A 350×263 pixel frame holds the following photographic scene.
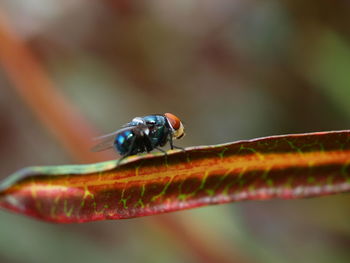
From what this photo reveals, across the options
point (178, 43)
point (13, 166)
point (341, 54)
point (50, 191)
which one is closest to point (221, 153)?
point (50, 191)

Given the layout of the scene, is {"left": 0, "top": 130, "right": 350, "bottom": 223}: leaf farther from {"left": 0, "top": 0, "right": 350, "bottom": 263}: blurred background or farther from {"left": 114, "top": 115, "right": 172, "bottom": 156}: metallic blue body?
Answer: {"left": 0, "top": 0, "right": 350, "bottom": 263}: blurred background

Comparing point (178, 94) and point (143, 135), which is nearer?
point (143, 135)

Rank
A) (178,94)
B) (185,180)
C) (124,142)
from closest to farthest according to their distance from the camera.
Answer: (185,180) → (124,142) → (178,94)

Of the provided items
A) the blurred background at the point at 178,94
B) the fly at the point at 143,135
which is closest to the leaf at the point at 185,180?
the fly at the point at 143,135

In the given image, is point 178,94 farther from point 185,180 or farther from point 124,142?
point 185,180

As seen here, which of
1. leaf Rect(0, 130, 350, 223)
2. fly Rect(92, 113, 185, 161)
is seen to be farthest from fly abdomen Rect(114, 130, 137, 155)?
leaf Rect(0, 130, 350, 223)

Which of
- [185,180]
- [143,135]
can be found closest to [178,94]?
[143,135]

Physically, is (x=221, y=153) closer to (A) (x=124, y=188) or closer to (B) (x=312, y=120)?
(A) (x=124, y=188)
